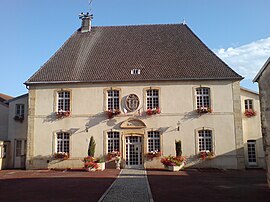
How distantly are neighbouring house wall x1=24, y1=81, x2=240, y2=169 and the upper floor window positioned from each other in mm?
308

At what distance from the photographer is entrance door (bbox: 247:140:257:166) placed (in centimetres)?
1830

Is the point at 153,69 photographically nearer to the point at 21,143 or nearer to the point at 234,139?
the point at 234,139

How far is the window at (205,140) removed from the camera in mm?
17281

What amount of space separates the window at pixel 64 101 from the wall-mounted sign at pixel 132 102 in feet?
12.7

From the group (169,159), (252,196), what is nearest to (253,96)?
(169,159)

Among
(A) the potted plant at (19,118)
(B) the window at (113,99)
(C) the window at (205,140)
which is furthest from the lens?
(A) the potted plant at (19,118)

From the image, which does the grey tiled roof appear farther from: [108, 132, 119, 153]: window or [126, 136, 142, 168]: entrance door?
[126, 136, 142, 168]: entrance door

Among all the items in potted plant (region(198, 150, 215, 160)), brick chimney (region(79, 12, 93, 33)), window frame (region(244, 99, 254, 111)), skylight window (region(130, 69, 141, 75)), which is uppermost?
brick chimney (region(79, 12, 93, 33))

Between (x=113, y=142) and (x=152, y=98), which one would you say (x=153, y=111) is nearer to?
(x=152, y=98)

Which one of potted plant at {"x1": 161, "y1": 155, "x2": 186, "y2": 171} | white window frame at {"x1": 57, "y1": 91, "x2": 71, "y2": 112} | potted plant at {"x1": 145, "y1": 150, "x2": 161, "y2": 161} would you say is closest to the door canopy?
potted plant at {"x1": 145, "y1": 150, "x2": 161, "y2": 161}

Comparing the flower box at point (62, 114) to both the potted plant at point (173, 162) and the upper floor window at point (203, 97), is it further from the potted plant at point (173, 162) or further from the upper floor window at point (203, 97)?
the upper floor window at point (203, 97)

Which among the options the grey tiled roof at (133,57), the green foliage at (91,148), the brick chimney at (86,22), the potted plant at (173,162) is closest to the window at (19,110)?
the grey tiled roof at (133,57)

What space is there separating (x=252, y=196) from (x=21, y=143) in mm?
15683

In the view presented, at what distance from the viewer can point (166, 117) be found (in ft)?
57.5
